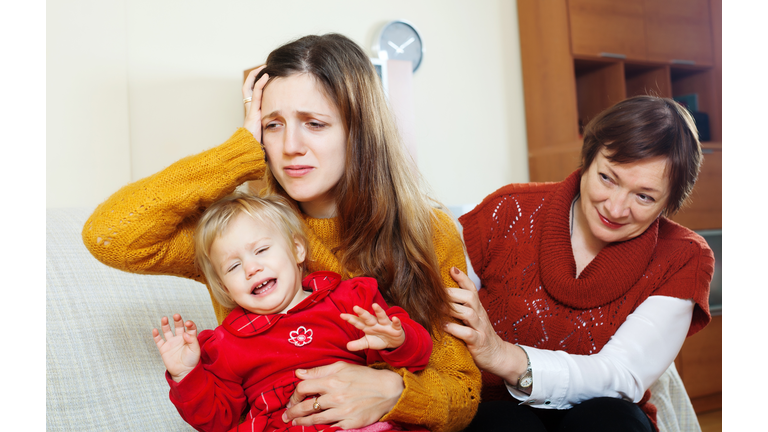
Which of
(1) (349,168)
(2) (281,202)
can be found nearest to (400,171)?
(1) (349,168)

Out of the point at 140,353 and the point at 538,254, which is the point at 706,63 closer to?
the point at 538,254

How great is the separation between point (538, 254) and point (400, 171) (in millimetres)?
429

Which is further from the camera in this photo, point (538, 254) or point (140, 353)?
point (538, 254)

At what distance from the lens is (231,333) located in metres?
1.11

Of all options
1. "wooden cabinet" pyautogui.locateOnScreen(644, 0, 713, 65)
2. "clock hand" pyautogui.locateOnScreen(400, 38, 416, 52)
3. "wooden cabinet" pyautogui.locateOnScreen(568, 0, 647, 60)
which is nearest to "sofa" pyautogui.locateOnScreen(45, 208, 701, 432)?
"clock hand" pyautogui.locateOnScreen(400, 38, 416, 52)

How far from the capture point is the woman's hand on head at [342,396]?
1048 millimetres

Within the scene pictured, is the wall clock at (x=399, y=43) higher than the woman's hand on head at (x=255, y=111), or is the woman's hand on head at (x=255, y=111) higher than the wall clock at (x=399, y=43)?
the wall clock at (x=399, y=43)

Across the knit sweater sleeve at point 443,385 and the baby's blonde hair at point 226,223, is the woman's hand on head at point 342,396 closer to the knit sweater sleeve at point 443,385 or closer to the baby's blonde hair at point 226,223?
the knit sweater sleeve at point 443,385

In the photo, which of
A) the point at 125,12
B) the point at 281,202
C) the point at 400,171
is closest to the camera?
the point at 281,202

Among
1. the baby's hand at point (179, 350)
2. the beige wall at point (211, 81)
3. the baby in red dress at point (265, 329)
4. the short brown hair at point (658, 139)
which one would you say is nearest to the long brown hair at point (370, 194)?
the baby in red dress at point (265, 329)

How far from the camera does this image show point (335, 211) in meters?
1.34

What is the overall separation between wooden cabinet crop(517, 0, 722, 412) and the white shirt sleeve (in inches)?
75.2

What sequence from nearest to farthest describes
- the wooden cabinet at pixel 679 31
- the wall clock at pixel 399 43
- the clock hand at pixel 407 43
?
the wall clock at pixel 399 43 < the clock hand at pixel 407 43 < the wooden cabinet at pixel 679 31

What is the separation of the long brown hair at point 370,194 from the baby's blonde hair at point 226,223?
0.48 ft
